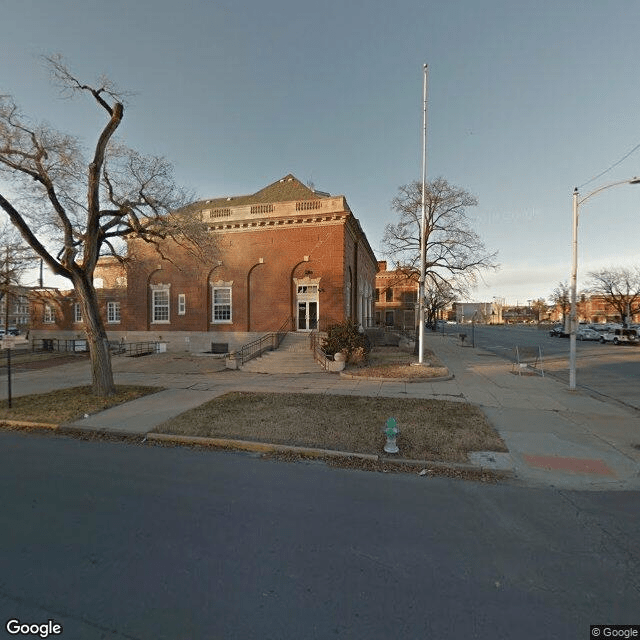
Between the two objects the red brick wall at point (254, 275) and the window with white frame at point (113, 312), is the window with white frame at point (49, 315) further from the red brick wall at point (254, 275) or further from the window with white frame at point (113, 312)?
the red brick wall at point (254, 275)

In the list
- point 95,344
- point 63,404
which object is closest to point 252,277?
point 95,344

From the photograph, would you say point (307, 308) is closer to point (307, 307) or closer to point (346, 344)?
point (307, 307)

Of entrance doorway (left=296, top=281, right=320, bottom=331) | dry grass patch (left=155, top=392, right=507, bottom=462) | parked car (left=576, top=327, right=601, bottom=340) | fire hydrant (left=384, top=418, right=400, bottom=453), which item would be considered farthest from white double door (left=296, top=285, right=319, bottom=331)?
parked car (left=576, top=327, right=601, bottom=340)

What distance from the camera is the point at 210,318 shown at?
78.1 feet

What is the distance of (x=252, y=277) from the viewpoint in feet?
75.8

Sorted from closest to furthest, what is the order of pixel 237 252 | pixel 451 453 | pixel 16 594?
pixel 16 594, pixel 451 453, pixel 237 252

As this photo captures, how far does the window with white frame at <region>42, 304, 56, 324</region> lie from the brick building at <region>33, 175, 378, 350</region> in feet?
Answer: 31.4

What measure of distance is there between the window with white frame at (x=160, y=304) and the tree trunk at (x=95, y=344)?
15741 mm

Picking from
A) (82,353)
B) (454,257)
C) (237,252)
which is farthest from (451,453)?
(82,353)

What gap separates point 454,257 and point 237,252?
14857mm

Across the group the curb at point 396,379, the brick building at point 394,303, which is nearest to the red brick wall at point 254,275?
the curb at point 396,379

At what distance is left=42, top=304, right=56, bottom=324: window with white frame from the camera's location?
3130 centimetres

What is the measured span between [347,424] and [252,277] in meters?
17.9

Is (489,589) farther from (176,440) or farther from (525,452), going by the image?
(176,440)
